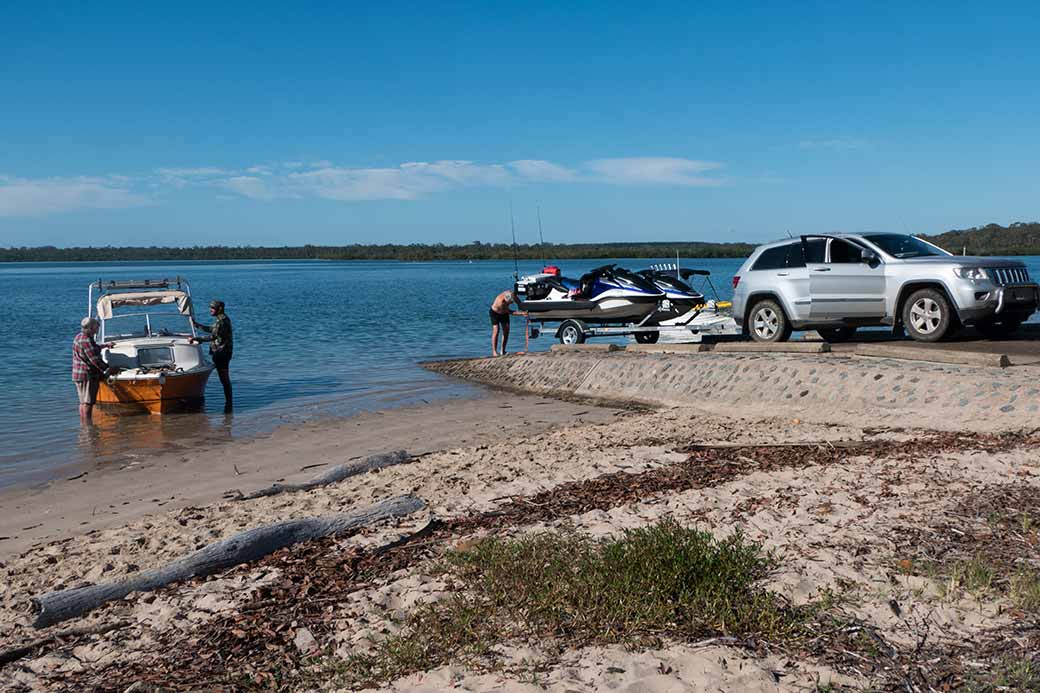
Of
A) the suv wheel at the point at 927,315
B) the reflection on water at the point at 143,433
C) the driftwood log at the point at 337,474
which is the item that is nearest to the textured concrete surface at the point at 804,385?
the suv wheel at the point at 927,315

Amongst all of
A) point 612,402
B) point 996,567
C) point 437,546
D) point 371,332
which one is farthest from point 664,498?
point 371,332

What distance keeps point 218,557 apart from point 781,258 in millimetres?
12298

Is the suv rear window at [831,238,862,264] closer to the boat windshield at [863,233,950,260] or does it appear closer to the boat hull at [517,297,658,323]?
the boat windshield at [863,233,950,260]

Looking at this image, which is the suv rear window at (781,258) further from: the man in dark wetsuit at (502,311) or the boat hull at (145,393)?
the boat hull at (145,393)

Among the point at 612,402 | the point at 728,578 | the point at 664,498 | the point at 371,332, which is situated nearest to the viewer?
the point at 728,578

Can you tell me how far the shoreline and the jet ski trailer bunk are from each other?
3.41m

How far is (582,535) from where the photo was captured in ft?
21.0

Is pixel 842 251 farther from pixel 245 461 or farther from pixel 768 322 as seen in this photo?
pixel 245 461

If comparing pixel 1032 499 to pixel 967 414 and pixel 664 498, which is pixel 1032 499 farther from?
pixel 967 414

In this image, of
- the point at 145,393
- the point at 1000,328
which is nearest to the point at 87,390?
the point at 145,393

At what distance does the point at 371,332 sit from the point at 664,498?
2579 centimetres

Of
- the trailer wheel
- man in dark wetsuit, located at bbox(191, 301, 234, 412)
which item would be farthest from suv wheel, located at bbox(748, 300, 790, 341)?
man in dark wetsuit, located at bbox(191, 301, 234, 412)

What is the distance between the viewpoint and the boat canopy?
18.1 m

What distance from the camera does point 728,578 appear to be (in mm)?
5227
